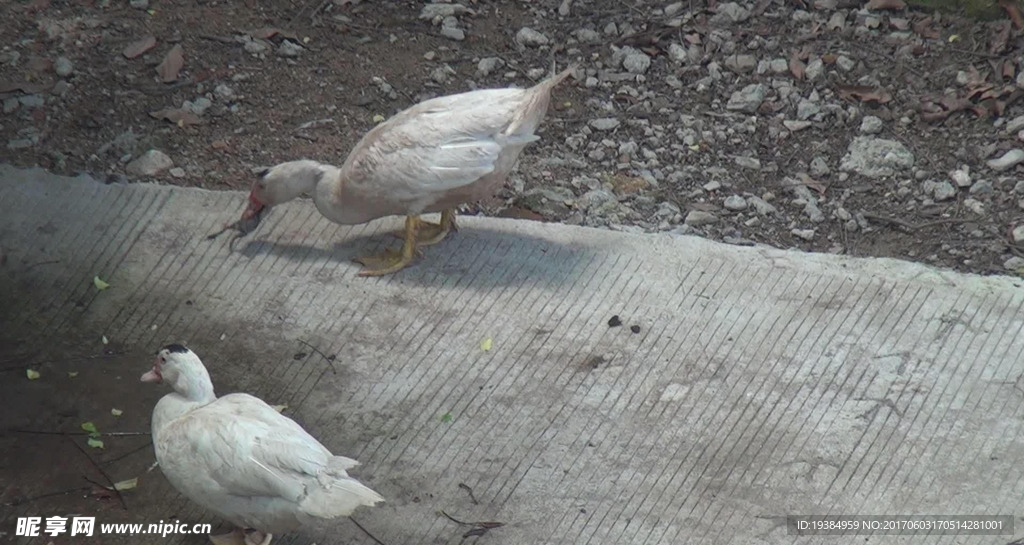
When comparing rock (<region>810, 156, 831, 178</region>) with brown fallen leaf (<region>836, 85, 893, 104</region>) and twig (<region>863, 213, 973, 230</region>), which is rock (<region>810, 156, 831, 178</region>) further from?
brown fallen leaf (<region>836, 85, 893, 104</region>)

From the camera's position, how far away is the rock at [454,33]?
6176 mm

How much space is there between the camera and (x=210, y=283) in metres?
4.49

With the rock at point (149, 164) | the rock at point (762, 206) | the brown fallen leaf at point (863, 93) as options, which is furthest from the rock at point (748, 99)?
the rock at point (149, 164)

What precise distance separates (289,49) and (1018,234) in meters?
3.46

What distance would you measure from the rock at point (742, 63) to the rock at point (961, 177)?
1.14m

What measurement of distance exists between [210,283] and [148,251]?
0.31m

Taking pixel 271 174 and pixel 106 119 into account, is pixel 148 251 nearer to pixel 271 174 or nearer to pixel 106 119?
pixel 271 174

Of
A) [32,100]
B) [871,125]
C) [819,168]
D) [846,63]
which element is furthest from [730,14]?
[32,100]

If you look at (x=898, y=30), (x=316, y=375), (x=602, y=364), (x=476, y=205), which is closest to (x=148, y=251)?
(x=316, y=375)

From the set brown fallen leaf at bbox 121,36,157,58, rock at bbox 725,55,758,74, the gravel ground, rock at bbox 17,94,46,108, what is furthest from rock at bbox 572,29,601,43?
rock at bbox 17,94,46,108

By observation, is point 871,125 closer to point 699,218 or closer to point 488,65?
point 699,218

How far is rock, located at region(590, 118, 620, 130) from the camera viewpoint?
560 centimetres

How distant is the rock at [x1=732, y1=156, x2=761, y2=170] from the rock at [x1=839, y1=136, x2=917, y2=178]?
1.17ft

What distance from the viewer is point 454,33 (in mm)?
A: 6191
